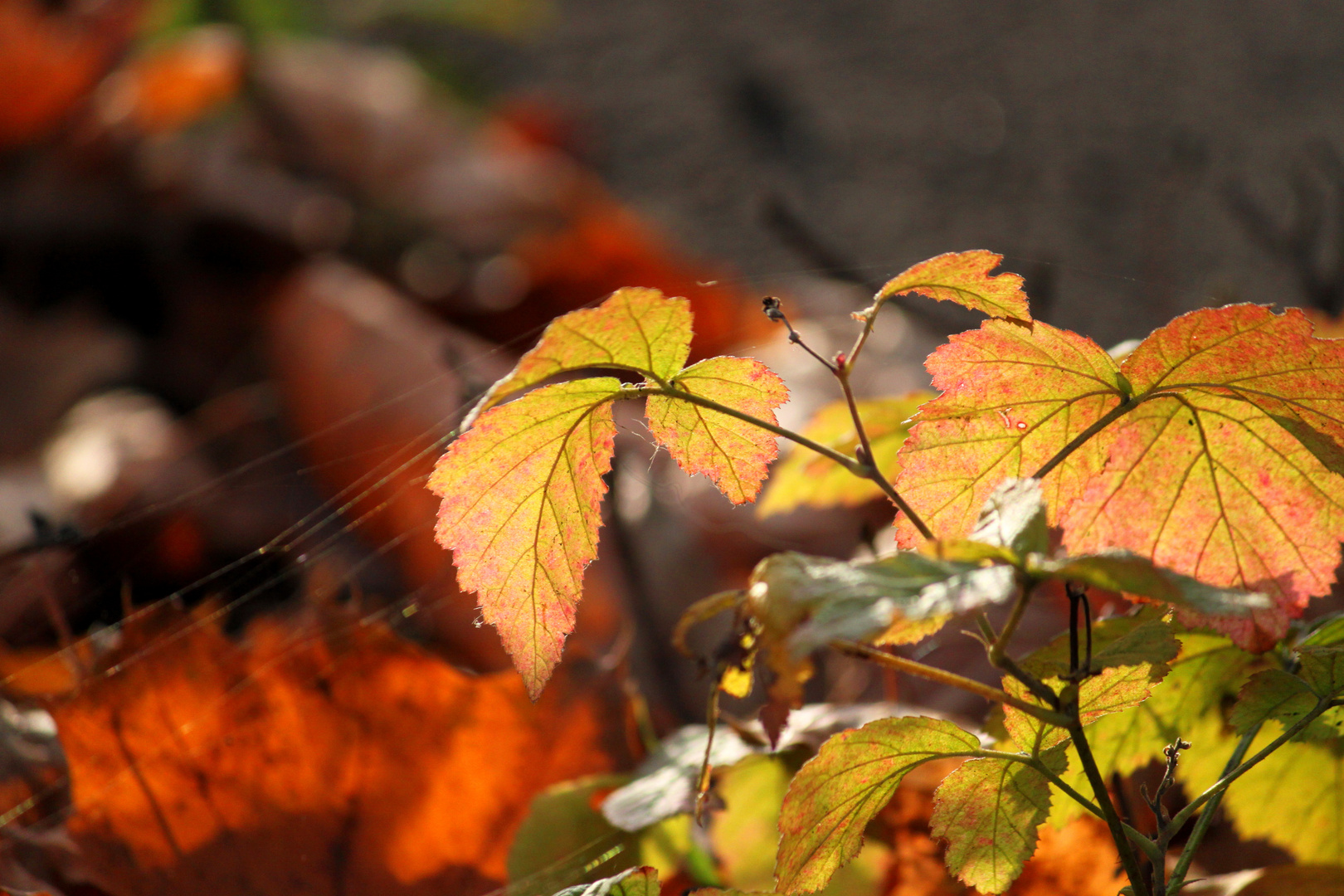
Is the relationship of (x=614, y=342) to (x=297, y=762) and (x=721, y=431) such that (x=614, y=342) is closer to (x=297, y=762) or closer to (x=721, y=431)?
(x=721, y=431)

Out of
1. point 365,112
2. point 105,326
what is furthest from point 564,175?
point 105,326

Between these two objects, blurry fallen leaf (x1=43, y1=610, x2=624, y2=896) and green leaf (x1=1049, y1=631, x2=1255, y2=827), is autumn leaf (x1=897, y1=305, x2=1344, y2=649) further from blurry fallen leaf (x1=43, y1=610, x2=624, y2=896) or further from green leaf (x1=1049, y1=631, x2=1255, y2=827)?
blurry fallen leaf (x1=43, y1=610, x2=624, y2=896)

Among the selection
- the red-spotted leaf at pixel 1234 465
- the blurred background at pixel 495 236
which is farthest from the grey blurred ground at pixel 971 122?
the red-spotted leaf at pixel 1234 465

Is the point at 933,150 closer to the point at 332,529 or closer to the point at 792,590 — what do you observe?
the point at 332,529

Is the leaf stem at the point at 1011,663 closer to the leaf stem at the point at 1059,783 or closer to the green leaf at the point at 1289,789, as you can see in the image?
the leaf stem at the point at 1059,783

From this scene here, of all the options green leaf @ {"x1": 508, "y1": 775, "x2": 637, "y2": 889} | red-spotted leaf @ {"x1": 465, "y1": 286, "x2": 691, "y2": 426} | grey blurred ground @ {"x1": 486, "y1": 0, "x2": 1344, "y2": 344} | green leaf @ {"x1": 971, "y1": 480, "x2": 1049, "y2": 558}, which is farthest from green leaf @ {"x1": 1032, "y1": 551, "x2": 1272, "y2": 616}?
grey blurred ground @ {"x1": 486, "y1": 0, "x2": 1344, "y2": 344}
